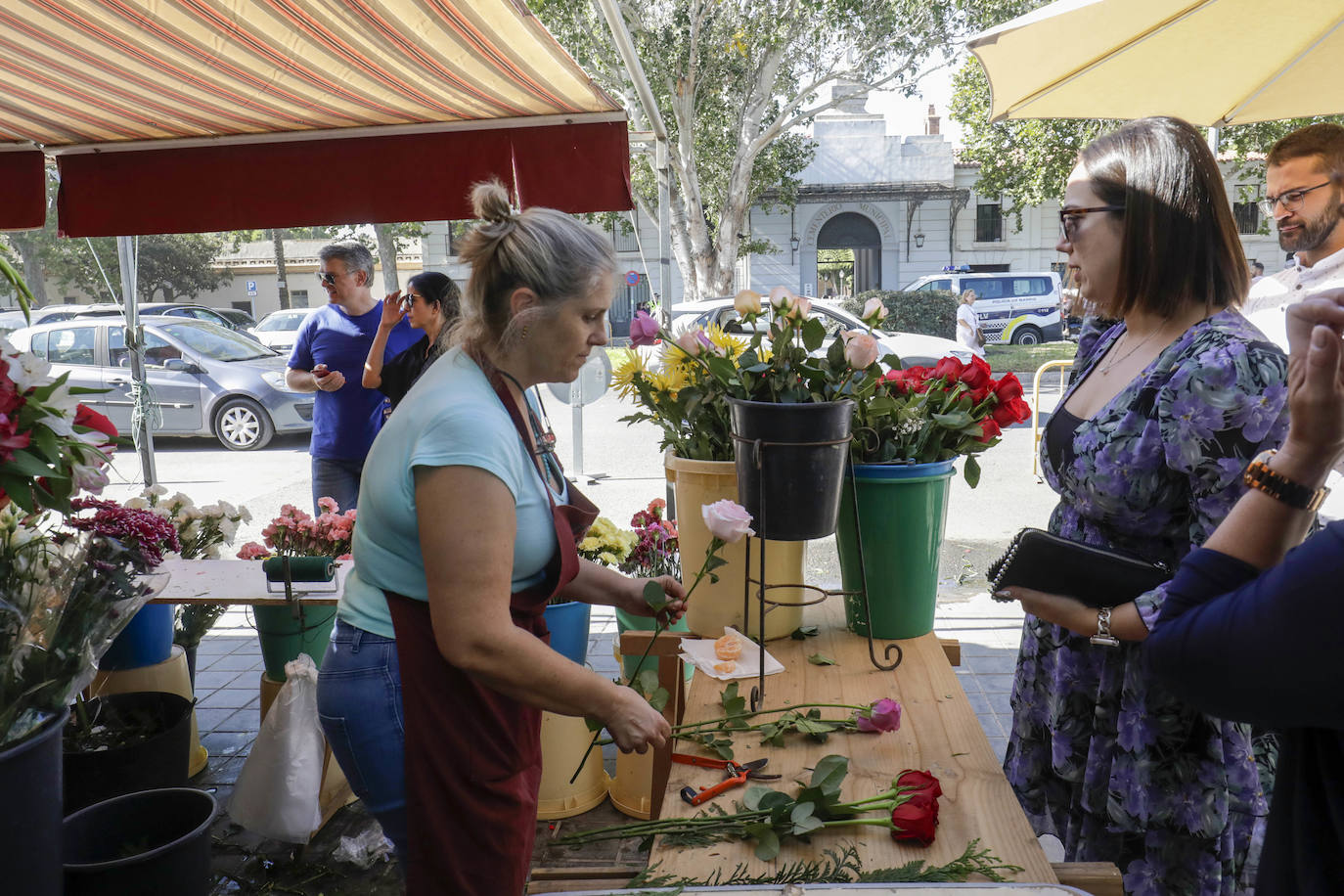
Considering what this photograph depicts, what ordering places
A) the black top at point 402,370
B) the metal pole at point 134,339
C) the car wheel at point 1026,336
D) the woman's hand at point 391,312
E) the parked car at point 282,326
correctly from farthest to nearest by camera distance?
the car wheel at point 1026,336 < the parked car at point 282,326 < the metal pole at point 134,339 < the woman's hand at point 391,312 < the black top at point 402,370

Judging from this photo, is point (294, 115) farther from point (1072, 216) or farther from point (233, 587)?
point (1072, 216)

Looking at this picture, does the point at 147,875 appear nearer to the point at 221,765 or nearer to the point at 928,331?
the point at 221,765

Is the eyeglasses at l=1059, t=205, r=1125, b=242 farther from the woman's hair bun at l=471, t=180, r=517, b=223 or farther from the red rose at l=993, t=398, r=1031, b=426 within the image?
the woman's hair bun at l=471, t=180, r=517, b=223

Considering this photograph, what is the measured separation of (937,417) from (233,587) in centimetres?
248

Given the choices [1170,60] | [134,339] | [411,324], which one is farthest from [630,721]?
[134,339]

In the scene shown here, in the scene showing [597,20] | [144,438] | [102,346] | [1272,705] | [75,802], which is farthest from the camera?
[597,20]

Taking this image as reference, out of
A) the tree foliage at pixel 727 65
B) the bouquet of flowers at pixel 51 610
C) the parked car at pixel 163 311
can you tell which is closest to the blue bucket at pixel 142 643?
the bouquet of flowers at pixel 51 610

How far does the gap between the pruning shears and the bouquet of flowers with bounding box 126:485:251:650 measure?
9.15 ft

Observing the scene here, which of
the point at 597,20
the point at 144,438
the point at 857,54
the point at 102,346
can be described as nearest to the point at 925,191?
the point at 857,54

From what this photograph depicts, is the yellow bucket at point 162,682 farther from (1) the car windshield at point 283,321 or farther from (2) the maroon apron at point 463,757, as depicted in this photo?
(1) the car windshield at point 283,321

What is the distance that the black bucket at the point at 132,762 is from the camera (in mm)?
2809

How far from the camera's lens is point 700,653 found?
→ 6.08ft

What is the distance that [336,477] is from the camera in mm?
4367

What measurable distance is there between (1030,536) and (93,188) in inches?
166
